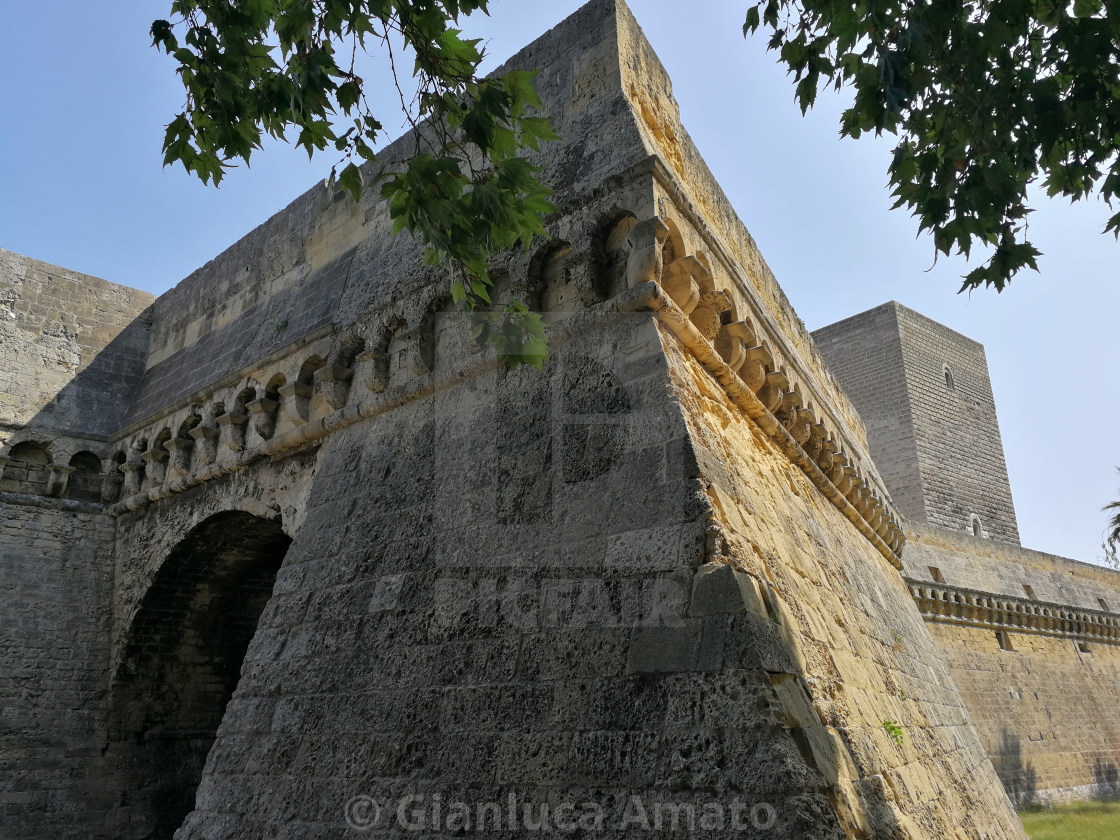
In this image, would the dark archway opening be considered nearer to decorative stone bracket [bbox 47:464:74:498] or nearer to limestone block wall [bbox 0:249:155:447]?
decorative stone bracket [bbox 47:464:74:498]

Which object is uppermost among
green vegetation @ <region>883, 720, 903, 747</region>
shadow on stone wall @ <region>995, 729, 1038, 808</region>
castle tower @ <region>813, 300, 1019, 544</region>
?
castle tower @ <region>813, 300, 1019, 544</region>

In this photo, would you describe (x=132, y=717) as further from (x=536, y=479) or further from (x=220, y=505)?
(x=536, y=479)

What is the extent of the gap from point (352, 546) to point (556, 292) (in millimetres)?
1753

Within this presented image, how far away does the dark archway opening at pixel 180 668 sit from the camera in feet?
24.0

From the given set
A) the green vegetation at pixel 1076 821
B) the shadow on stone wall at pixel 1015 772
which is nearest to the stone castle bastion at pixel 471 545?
the green vegetation at pixel 1076 821

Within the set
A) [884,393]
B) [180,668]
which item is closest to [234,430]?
[180,668]

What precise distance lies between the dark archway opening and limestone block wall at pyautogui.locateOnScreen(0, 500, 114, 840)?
284 millimetres

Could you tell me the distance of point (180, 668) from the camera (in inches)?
307

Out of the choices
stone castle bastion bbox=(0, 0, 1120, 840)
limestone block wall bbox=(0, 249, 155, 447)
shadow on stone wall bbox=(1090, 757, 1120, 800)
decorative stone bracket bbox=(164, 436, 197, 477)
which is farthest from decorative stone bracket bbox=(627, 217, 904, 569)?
shadow on stone wall bbox=(1090, 757, 1120, 800)

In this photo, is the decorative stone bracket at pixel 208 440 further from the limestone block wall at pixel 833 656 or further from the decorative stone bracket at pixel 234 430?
the limestone block wall at pixel 833 656

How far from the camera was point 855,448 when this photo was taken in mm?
8117

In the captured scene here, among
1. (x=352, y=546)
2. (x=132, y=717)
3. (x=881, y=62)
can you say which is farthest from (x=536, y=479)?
(x=132, y=717)

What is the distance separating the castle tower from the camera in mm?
22734

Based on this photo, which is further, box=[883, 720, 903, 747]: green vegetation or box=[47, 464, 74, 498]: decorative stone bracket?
box=[47, 464, 74, 498]: decorative stone bracket
